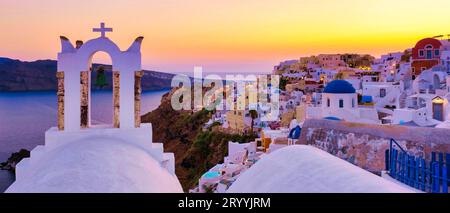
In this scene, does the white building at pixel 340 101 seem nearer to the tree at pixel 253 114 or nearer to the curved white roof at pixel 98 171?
the tree at pixel 253 114

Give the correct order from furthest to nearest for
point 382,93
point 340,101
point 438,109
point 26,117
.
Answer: point 26,117 < point 382,93 < point 340,101 < point 438,109

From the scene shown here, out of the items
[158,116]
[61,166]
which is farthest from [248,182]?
[158,116]

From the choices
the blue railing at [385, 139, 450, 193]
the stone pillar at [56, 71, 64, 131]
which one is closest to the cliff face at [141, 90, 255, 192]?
the stone pillar at [56, 71, 64, 131]

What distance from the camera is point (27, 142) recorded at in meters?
32.3

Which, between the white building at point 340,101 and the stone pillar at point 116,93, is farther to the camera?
the white building at point 340,101

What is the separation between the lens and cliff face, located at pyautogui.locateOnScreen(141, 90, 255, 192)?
105 ft

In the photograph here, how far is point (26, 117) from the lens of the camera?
40344 mm

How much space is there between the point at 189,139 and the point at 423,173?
3857cm

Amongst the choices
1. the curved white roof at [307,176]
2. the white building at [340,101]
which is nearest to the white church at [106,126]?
the curved white roof at [307,176]

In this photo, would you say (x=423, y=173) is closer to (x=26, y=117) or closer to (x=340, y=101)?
(x=340, y=101)

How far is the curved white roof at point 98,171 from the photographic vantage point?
387cm

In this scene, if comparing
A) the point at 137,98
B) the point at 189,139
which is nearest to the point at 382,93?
the point at 189,139

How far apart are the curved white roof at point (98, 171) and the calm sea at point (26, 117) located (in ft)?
62.5
